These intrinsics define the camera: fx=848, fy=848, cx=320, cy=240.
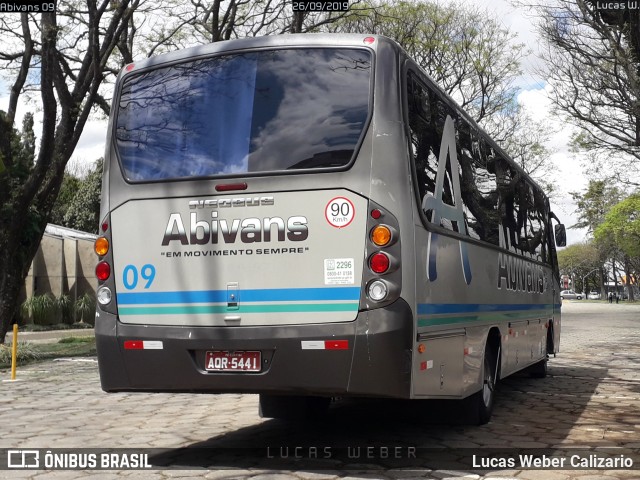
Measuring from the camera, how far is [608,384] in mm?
12250

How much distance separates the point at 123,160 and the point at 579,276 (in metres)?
139

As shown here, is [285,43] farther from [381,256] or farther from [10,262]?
[10,262]

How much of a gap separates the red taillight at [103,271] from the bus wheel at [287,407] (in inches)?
93.3

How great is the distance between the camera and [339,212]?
237 inches

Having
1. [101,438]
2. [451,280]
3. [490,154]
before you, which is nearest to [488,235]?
[490,154]

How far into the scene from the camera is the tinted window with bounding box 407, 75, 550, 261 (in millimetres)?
6645

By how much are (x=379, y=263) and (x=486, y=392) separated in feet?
10.5

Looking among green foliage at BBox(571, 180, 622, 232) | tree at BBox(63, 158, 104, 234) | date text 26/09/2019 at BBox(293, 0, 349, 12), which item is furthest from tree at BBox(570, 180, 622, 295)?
date text 26/09/2019 at BBox(293, 0, 349, 12)

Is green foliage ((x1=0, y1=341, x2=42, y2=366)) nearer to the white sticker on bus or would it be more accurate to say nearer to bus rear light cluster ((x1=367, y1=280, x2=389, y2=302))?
the white sticker on bus

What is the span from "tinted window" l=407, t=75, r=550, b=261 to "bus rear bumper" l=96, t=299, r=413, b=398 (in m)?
1.16

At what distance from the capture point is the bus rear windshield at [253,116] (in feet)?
20.5
